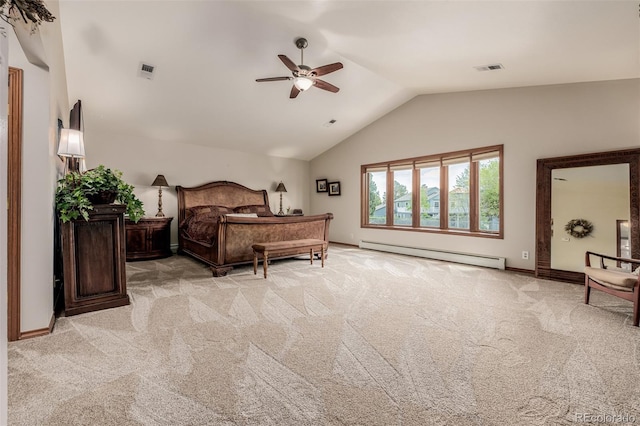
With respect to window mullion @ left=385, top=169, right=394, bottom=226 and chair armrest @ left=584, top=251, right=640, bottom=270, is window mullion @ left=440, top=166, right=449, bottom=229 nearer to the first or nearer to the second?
window mullion @ left=385, top=169, right=394, bottom=226

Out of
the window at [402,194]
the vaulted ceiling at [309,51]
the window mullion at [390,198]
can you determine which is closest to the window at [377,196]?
the window mullion at [390,198]

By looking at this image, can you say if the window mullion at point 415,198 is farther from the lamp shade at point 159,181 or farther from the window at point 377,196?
the lamp shade at point 159,181

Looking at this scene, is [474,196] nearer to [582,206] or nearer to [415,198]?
[415,198]

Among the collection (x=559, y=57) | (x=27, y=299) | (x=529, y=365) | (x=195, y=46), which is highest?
(x=195, y=46)

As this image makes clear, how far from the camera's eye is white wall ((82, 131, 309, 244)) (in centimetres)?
548

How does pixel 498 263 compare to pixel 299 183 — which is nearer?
pixel 498 263

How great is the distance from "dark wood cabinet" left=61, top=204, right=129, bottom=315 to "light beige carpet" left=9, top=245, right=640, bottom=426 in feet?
0.53

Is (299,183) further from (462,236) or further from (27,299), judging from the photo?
(27,299)

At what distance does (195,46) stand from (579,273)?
19.2ft

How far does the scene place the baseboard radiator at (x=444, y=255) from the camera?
15.2 feet

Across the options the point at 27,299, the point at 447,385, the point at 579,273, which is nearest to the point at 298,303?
the point at 447,385

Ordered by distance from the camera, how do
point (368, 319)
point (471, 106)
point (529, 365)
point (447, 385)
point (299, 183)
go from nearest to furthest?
point (447, 385)
point (529, 365)
point (368, 319)
point (471, 106)
point (299, 183)

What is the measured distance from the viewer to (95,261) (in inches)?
108

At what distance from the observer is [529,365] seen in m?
1.82
